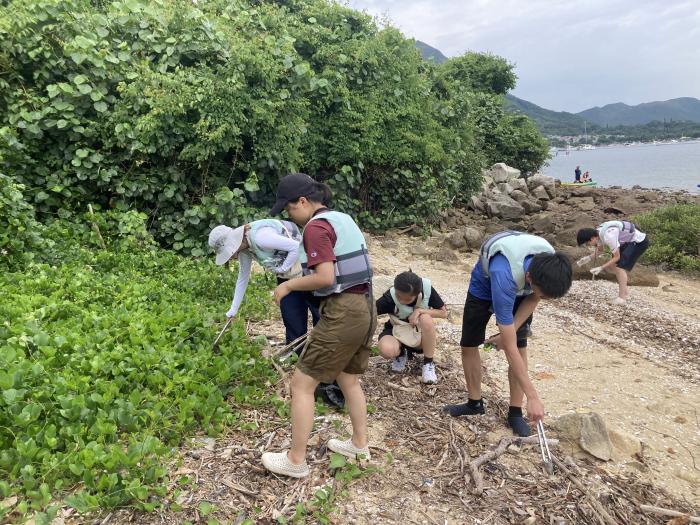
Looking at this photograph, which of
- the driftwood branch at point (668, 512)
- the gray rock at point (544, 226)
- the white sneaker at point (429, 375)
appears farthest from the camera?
the gray rock at point (544, 226)

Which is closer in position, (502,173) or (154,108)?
(154,108)

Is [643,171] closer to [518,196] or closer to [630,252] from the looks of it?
[518,196]

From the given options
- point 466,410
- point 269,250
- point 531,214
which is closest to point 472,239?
point 531,214

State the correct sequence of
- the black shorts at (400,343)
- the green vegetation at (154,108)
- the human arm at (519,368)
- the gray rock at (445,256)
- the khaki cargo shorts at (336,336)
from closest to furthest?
the khaki cargo shorts at (336,336), the human arm at (519,368), the black shorts at (400,343), the green vegetation at (154,108), the gray rock at (445,256)

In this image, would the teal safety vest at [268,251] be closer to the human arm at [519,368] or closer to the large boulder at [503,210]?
the human arm at [519,368]

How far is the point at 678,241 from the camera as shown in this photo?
1062cm

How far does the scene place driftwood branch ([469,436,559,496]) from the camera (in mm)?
2975

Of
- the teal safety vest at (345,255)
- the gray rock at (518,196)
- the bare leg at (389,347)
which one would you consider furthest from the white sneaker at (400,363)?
the gray rock at (518,196)

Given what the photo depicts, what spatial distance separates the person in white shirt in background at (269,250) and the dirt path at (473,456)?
0.57m

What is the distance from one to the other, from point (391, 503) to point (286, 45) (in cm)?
655

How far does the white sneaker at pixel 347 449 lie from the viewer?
9.95ft

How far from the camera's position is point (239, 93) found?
22.1ft

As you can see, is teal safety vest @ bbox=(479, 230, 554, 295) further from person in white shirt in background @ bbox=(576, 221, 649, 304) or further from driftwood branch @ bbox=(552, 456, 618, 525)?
person in white shirt in background @ bbox=(576, 221, 649, 304)

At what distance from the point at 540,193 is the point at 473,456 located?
1747 cm
